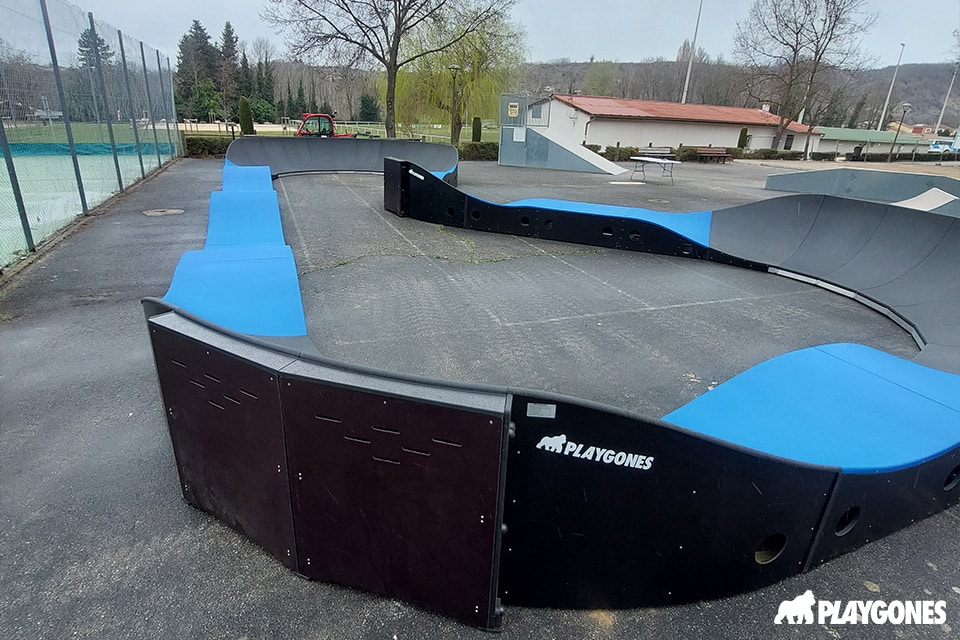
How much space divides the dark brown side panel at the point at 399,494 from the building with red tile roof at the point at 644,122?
34.5m

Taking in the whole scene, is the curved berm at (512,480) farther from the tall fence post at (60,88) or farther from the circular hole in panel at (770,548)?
the tall fence post at (60,88)

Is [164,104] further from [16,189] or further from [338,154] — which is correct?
[16,189]

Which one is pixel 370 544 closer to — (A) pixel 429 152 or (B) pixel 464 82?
(A) pixel 429 152

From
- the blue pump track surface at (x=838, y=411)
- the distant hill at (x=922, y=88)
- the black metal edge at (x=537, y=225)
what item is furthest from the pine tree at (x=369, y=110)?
the distant hill at (x=922, y=88)

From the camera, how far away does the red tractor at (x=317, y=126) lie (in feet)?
81.4

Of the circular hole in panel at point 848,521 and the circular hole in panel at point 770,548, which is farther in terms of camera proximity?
the circular hole in panel at point 848,521

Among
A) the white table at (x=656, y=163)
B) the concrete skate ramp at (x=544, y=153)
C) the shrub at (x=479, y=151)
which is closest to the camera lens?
the white table at (x=656, y=163)

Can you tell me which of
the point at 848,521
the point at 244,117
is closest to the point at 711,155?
the point at 244,117

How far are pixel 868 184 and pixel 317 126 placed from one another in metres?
24.8

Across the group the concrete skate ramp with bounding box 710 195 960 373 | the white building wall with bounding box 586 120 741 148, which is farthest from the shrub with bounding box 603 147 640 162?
the concrete skate ramp with bounding box 710 195 960 373

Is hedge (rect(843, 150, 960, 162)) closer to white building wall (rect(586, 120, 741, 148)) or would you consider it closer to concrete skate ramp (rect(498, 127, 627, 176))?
white building wall (rect(586, 120, 741, 148))

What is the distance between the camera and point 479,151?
2808 centimetres

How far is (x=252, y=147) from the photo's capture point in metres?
17.2

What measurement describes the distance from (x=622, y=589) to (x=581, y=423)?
853 mm
